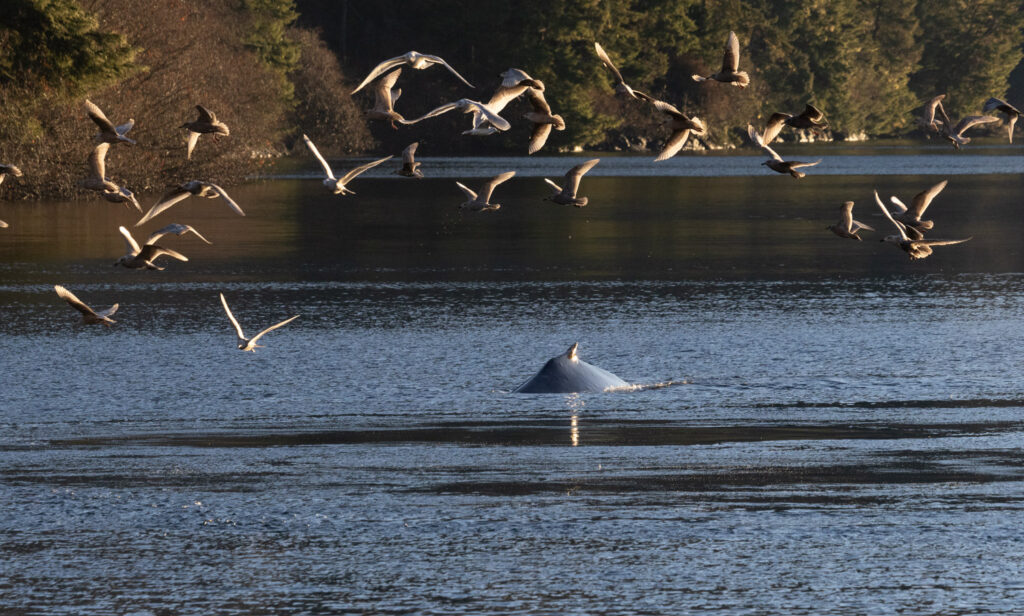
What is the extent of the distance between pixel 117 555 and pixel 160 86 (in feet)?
149

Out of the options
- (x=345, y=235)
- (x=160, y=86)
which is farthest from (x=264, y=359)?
(x=160, y=86)

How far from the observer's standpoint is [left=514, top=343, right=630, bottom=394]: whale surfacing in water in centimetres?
1656

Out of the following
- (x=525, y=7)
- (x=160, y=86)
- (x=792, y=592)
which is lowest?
(x=792, y=592)

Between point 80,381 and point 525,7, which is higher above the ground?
point 525,7

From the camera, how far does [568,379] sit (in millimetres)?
16688

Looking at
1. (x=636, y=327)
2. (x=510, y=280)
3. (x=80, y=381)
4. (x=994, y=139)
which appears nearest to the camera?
(x=80, y=381)

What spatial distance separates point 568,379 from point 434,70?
90473 millimetres

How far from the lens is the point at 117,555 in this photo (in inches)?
412

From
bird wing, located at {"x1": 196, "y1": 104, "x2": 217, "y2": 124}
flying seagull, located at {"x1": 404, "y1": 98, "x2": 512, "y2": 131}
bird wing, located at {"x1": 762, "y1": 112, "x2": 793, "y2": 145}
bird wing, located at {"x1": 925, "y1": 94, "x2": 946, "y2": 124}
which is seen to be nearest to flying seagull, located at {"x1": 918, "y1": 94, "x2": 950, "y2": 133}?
bird wing, located at {"x1": 925, "y1": 94, "x2": 946, "y2": 124}

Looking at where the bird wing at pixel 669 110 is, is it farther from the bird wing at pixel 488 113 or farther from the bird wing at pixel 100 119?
the bird wing at pixel 100 119

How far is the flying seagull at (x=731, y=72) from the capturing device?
1309cm

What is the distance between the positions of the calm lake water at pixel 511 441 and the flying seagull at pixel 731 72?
2.86 m

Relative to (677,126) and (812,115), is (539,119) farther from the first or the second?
(812,115)

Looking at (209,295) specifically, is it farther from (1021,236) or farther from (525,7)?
(525,7)
